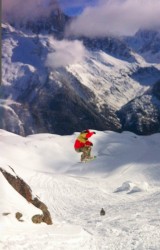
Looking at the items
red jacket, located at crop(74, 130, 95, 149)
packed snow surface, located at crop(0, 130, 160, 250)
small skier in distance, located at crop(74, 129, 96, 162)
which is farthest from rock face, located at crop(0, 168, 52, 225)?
red jacket, located at crop(74, 130, 95, 149)

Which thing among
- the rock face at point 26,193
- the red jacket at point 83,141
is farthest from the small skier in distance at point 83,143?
the rock face at point 26,193

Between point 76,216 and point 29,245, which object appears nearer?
point 29,245

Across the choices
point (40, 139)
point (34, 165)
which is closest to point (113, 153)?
point (34, 165)

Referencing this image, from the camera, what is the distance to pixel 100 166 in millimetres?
65062

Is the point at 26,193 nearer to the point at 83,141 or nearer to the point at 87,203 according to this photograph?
the point at 87,203

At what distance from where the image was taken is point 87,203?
38.8 meters

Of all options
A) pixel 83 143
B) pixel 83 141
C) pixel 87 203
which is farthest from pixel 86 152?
pixel 87 203

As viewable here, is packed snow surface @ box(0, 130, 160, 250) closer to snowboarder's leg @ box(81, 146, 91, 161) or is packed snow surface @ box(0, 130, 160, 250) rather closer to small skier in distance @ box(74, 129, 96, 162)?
snowboarder's leg @ box(81, 146, 91, 161)

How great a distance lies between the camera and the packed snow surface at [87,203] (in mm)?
22391

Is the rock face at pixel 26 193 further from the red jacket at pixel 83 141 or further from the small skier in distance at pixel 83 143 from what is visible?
the red jacket at pixel 83 141

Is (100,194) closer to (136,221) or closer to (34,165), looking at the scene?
(136,221)

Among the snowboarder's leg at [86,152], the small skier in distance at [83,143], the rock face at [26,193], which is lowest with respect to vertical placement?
the snowboarder's leg at [86,152]

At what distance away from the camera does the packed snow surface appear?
22.4 meters

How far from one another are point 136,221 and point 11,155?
50.5 meters
